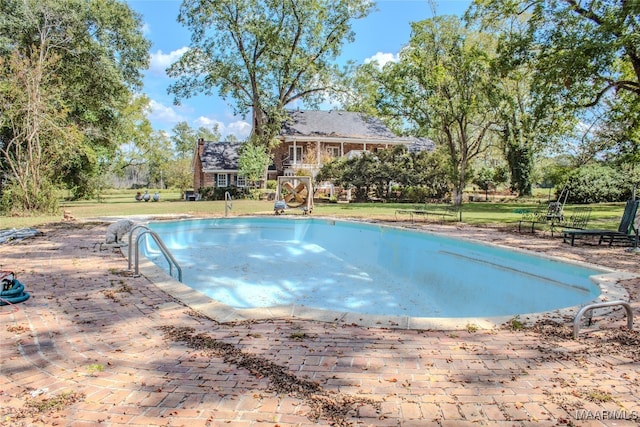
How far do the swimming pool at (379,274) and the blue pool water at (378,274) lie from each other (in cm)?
2

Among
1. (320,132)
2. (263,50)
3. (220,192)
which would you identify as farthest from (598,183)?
(220,192)

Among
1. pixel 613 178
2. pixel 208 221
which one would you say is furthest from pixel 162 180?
pixel 613 178

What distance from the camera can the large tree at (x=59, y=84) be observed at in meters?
14.6

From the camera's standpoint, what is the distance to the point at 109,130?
25.3 metres

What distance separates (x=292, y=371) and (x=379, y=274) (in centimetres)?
640

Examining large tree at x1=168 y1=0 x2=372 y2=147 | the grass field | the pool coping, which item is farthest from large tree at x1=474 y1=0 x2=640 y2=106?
large tree at x1=168 y1=0 x2=372 y2=147

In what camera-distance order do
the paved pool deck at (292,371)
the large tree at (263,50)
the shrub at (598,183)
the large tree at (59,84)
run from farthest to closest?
the large tree at (263,50) < the shrub at (598,183) < the large tree at (59,84) < the paved pool deck at (292,371)

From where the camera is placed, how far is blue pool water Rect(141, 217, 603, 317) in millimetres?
6785

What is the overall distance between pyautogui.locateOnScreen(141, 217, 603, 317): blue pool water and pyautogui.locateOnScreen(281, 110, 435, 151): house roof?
20577 mm

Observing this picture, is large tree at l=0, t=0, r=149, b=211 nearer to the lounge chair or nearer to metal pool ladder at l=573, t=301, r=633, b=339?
metal pool ladder at l=573, t=301, r=633, b=339

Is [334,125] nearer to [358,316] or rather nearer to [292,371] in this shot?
[358,316]

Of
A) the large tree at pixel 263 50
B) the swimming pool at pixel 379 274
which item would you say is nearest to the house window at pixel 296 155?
the large tree at pixel 263 50

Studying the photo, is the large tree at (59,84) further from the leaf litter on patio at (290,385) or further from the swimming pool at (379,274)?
the leaf litter on patio at (290,385)

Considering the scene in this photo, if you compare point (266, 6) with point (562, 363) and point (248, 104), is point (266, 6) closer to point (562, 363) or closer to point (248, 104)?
point (248, 104)
